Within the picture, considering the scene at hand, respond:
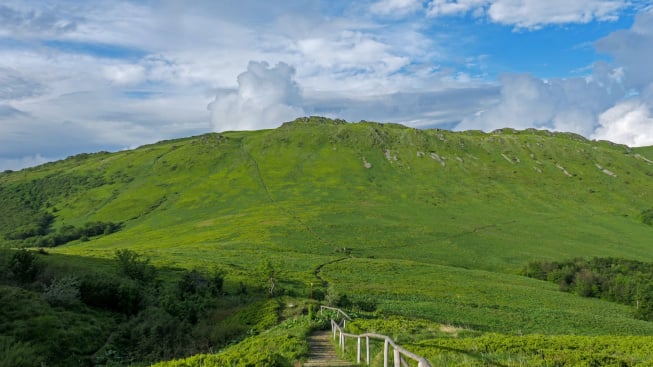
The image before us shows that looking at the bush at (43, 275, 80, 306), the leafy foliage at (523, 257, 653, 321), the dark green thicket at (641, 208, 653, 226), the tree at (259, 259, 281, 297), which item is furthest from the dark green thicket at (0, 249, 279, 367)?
the dark green thicket at (641, 208, 653, 226)

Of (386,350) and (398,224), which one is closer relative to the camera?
(386,350)

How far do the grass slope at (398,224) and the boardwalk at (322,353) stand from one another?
22041 millimetres

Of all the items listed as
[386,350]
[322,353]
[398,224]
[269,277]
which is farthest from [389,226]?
[386,350]

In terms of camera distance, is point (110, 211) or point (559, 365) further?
point (110, 211)

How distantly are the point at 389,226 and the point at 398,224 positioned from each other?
433 cm

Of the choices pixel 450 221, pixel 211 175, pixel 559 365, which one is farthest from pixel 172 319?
pixel 211 175

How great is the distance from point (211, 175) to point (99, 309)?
539 feet

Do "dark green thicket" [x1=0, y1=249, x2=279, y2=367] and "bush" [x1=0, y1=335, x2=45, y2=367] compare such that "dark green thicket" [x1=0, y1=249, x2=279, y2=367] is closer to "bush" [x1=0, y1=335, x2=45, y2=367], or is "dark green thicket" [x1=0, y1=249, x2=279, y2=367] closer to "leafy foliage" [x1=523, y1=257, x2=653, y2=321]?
"bush" [x1=0, y1=335, x2=45, y2=367]

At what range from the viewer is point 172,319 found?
990 inches

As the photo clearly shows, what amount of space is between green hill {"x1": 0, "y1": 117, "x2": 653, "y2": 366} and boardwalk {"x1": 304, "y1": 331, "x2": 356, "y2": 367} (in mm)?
16453

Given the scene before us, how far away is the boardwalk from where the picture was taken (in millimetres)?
15109

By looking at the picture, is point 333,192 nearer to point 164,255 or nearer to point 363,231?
point 363,231

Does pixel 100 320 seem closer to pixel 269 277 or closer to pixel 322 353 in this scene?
pixel 322 353

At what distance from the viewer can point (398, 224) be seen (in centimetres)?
12062
